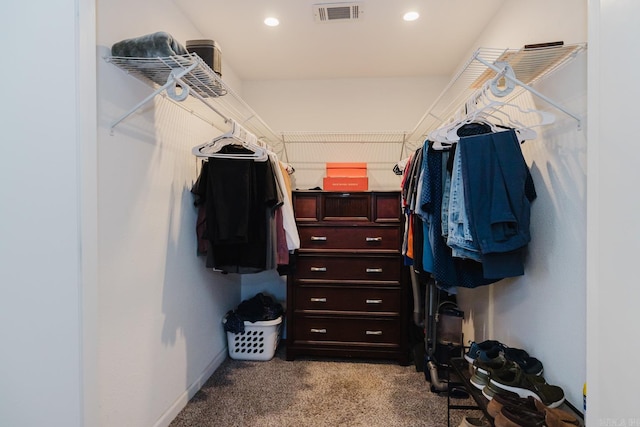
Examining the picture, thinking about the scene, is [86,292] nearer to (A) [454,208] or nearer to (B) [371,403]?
(A) [454,208]

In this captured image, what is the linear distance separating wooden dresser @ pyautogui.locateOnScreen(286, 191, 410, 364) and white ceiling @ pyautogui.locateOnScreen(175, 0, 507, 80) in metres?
1.13

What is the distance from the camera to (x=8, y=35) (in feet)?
3.35

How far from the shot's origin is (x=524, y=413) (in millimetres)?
1111

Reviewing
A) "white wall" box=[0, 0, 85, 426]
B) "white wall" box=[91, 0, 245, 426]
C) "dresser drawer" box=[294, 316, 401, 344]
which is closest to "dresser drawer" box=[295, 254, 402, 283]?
"dresser drawer" box=[294, 316, 401, 344]

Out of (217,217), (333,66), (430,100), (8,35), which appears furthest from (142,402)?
(430,100)

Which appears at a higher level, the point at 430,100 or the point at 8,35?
the point at 430,100

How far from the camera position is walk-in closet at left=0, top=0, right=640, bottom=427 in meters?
1.02

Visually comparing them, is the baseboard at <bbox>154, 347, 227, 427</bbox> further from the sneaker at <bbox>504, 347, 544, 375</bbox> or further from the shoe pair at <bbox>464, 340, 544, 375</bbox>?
the sneaker at <bbox>504, 347, 544, 375</bbox>

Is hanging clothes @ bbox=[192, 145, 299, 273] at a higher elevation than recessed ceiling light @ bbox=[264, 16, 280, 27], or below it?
below

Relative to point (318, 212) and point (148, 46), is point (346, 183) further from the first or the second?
point (148, 46)

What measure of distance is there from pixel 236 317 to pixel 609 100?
2.49 meters

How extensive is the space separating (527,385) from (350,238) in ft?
4.68

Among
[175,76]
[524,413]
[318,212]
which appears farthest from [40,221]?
[524,413]

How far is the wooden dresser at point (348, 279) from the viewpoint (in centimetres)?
240
